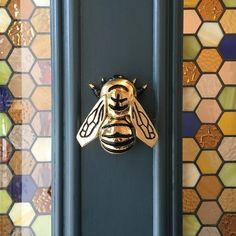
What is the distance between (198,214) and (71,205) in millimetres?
174

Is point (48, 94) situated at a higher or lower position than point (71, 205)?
higher

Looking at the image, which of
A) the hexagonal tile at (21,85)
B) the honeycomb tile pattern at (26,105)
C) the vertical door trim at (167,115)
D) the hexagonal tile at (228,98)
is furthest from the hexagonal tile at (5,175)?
the hexagonal tile at (228,98)

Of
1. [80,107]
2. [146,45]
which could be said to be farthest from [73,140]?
[146,45]

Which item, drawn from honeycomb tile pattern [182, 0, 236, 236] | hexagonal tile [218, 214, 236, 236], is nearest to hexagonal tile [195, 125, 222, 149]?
honeycomb tile pattern [182, 0, 236, 236]

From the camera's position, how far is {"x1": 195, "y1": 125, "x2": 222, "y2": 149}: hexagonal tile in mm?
578

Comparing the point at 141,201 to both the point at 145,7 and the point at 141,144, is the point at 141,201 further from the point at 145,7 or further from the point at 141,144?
the point at 145,7

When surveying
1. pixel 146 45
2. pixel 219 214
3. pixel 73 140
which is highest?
pixel 146 45

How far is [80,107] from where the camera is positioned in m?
0.56

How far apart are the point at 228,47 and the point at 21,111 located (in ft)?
0.97

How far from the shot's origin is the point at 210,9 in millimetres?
575

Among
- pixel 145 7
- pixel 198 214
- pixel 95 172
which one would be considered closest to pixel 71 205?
pixel 95 172

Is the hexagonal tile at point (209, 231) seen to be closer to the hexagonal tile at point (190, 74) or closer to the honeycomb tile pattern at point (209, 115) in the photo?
the honeycomb tile pattern at point (209, 115)

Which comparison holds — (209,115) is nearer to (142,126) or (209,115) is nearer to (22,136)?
(142,126)

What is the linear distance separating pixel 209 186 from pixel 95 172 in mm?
158
